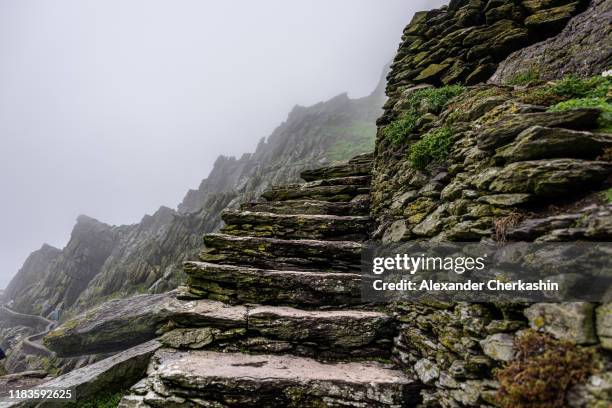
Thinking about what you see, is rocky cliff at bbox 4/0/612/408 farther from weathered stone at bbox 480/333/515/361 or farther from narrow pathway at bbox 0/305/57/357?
narrow pathway at bbox 0/305/57/357

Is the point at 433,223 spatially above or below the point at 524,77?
below

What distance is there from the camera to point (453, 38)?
35.2 ft

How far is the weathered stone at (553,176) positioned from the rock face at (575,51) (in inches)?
166

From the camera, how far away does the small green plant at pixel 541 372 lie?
319 centimetres

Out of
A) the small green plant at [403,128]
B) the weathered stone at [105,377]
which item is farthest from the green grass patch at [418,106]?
the weathered stone at [105,377]

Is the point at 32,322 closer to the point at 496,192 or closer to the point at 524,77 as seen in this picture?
the point at 496,192

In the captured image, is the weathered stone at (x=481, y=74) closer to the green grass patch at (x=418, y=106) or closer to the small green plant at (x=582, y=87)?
the green grass patch at (x=418, y=106)

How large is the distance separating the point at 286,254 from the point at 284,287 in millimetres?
1259

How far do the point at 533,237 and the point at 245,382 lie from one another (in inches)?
219

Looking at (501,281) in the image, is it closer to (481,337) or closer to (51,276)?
(481,337)

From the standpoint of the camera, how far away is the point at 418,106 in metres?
9.65

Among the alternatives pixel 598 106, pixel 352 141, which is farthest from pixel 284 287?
pixel 352 141

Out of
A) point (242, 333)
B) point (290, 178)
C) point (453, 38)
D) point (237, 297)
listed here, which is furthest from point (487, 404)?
point (290, 178)

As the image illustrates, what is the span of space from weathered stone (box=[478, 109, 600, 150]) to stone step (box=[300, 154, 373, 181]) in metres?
7.50
